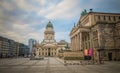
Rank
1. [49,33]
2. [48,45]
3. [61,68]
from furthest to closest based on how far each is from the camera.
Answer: [48,45], [49,33], [61,68]

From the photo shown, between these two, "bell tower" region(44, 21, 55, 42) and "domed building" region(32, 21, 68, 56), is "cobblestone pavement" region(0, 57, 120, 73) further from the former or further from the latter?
"domed building" region(32, 21, 68, 56)

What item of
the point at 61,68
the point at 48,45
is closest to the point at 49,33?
the point at 48,45

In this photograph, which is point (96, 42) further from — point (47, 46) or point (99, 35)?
point (47, 46)

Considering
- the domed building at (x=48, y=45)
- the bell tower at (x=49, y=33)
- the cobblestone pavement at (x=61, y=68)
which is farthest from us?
the domed building at (x=48, y=45)

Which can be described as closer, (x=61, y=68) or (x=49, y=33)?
(x=61, y=68)

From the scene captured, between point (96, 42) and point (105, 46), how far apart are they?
5037 millimetres

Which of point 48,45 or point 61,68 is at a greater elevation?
point 48,45

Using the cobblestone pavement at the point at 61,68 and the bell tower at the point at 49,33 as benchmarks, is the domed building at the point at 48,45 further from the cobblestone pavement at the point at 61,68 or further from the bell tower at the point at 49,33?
the cobblestone pavement at the point at 61,68

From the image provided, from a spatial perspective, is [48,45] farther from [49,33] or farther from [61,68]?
[61,68]

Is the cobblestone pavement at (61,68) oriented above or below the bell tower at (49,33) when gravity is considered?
below

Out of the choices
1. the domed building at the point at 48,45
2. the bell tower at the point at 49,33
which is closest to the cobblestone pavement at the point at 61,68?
the bell tower at the point at 49,33

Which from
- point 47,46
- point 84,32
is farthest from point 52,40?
point 84,32

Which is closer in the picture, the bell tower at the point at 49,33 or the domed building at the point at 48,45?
the bell tower at the point at 49,33

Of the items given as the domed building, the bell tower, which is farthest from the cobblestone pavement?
the domed building
